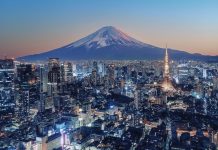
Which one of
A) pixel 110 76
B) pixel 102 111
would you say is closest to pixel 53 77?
pixel 110 76

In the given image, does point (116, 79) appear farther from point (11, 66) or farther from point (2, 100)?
point (2, 100)

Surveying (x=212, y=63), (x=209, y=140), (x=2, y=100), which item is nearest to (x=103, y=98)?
(x=2, y=100)

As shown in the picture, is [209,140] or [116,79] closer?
[209,140]

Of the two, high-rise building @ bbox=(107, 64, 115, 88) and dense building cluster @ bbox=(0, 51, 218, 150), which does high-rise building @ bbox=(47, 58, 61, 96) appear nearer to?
dense building cluster @ bbox=(0, 51, 218, 150)

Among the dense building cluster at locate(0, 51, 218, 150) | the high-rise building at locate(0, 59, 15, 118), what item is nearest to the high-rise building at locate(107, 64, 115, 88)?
the dense building cluster at locate(0, 51, 218, 150)

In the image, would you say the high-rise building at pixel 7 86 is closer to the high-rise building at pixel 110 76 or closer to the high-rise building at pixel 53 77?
the high-rise building at pixel 53 77

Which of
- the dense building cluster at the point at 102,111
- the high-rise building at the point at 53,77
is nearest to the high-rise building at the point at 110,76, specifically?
the dense building cluster at the point at 102,111

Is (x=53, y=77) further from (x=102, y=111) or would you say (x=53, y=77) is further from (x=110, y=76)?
(x=102, y=111)
